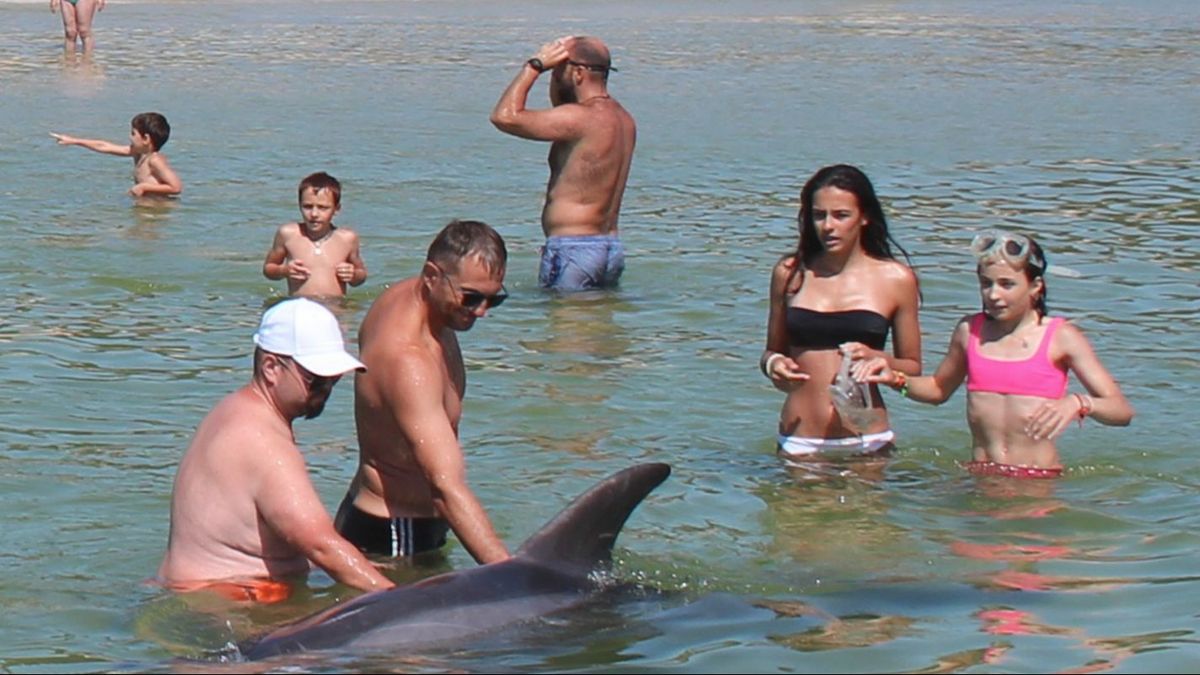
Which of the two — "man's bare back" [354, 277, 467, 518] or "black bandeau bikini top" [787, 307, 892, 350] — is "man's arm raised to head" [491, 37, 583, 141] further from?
"man's bare back" [354, 277, 467, 518]

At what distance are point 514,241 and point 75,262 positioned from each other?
3196mm

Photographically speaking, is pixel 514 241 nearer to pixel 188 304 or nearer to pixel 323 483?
pixel 188 304

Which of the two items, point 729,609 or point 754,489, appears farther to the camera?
point 754,489

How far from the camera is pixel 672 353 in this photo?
468 inches

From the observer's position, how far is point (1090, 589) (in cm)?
761

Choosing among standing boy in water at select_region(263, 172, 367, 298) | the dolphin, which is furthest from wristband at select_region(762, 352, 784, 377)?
standing boy in water at select_region(263, 172, 367, 298)

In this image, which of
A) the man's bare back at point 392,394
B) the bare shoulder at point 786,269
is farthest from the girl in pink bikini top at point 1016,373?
the man's bare back at point 392,394

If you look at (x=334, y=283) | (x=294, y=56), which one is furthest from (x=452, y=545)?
(x=294, y=56)

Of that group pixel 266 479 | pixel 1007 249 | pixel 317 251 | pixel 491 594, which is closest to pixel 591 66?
pixel 317 251

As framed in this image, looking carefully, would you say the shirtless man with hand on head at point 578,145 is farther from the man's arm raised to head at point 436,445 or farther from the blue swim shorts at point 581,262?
the man's arm raised to head at point 436,445

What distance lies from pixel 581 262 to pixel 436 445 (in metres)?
6.07

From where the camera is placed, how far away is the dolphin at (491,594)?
5988 mm

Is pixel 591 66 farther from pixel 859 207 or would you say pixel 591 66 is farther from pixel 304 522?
pixel 304 522

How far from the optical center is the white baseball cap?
630 centimetres
